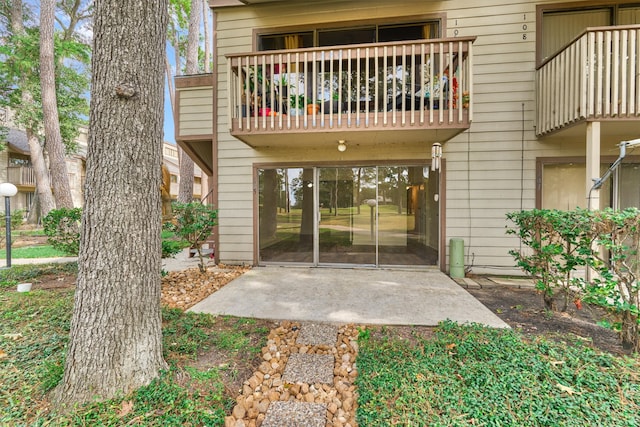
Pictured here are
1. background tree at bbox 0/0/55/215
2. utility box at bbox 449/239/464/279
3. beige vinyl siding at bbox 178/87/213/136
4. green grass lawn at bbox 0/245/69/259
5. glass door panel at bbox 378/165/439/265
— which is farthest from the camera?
background tree at bbox 0/0/55/215

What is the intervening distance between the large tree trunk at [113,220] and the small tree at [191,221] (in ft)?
9.36

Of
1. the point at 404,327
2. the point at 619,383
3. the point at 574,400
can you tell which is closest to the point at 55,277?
the point at 404,327

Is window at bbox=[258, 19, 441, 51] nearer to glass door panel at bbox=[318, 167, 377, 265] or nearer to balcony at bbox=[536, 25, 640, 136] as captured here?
balcony at bbox=[536, 25, 640, 136]

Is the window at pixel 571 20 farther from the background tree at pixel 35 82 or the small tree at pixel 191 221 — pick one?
the background tree at pixel 35 82

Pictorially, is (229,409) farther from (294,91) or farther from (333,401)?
(294,91)

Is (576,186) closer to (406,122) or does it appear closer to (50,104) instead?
(406,122)

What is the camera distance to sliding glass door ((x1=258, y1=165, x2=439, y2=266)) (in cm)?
559

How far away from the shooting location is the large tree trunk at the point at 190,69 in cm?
1066

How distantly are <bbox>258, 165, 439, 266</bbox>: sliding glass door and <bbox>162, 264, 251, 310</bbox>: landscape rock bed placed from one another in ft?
2.88

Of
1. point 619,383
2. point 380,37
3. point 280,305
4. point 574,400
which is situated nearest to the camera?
point 574,400

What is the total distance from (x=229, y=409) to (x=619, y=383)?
2.84 metres

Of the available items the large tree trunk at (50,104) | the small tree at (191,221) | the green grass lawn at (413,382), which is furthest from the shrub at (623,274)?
the large tree trunk at (50,104)

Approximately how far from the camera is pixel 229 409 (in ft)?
6.30

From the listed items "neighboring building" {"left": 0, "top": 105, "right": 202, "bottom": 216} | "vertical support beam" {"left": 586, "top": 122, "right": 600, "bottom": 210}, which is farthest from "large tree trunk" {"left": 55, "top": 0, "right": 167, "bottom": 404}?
"neighboring building" {"left": 0, "top": 105, "right": 202, "bottom": 216}
